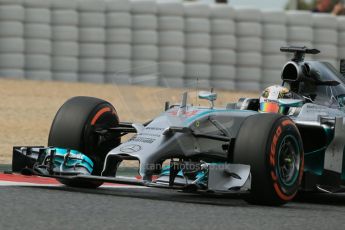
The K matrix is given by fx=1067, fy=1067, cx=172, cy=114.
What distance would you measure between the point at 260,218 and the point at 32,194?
6.10 feet

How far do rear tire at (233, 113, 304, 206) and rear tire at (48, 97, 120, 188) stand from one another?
1485 mm

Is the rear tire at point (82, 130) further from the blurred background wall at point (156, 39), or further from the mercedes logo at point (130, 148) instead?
the blurred background wall at point (156, 39)

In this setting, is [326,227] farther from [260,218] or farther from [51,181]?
[51,181]

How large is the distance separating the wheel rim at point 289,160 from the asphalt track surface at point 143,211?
9.5 inches

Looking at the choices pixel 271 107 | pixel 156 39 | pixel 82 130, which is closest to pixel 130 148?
pixel 82 130

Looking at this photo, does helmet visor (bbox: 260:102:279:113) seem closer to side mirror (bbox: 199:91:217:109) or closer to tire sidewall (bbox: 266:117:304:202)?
side mirror (bbox: 199:91:217:109)

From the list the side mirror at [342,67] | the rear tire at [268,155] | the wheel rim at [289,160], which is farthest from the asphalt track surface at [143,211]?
the side mirror at [342,67]

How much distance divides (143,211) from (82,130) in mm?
1720

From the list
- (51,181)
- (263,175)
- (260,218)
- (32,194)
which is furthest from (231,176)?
(51,181)

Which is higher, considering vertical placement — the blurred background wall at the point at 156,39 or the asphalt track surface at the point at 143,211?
the blurred background wall at the point at 156,39

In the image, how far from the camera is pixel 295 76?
1008cm

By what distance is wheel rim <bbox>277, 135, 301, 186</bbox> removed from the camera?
8.54 meters

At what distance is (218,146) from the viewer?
9.17m

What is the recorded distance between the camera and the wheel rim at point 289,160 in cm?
854
